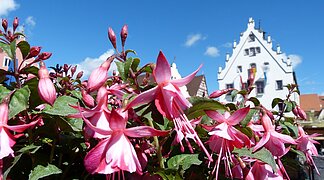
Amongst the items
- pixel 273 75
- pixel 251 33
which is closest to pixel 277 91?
pixel 273 75

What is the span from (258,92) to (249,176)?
52.4 feet

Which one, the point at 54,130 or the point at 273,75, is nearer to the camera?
the point at 54,130

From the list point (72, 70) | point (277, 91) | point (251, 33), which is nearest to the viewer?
point (72, 70)

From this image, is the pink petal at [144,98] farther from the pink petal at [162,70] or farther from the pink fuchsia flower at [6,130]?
the pink fuchsia flower at [6,130]

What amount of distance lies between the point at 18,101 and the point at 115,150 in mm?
178

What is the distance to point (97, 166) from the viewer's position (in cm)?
37

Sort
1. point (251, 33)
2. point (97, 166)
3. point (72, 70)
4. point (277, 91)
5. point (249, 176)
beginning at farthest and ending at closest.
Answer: point (251, 33)
point (277, 91)
point (72, 70)
point (249, 176)
point (97, 166)

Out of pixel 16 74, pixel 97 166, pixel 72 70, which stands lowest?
pixel 97 166

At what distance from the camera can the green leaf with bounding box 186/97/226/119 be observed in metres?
0.45

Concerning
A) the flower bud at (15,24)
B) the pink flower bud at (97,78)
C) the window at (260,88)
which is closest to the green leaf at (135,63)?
the pink flower bud at (97,78)

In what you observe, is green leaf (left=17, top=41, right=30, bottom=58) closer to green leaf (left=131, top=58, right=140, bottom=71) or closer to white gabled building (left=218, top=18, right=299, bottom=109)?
green leaf (left=131, top=58, right=140, bottom=71)

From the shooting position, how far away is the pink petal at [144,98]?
1.26 ft

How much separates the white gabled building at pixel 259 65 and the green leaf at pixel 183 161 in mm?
15096

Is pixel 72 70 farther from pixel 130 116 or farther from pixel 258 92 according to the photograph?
pixel 258 92
